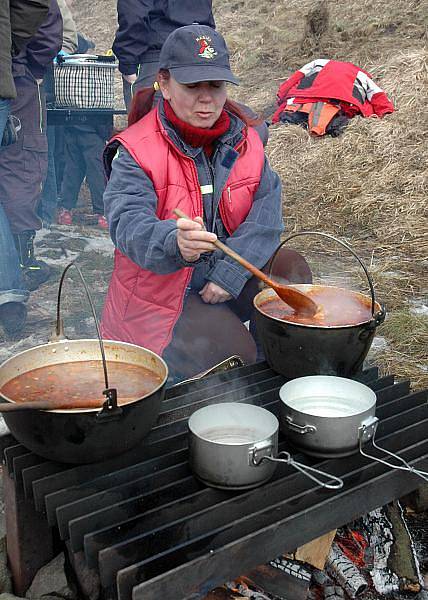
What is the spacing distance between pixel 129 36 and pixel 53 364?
430 cm

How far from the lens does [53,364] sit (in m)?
2.28

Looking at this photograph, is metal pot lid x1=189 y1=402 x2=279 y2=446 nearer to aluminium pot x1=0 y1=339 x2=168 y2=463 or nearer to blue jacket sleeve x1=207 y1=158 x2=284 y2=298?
aluminium pot x1=0 y1=339 x2=168 y2=463

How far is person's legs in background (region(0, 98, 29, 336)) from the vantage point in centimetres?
430

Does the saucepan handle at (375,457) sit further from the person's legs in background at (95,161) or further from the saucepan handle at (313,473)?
the person's legs in background at (95,161)

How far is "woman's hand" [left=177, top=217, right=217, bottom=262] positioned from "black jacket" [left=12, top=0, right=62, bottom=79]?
305cm

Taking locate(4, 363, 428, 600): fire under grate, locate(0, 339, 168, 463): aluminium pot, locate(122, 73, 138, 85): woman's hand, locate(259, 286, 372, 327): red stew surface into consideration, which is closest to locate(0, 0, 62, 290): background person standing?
locate(122, 73, 138, 85): woman's hand

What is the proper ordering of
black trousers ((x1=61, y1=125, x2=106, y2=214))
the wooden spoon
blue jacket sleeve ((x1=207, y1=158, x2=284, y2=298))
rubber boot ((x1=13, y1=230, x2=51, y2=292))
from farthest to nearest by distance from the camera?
1. black trousers ((x1=61, y1=125, x2=106, y2=214))
2. rubber boot ((x1=13, y1=230, x2=51, y2=292))
3. blue jacket sleeve ((x1=207, y1=158, x2=284, y2=298))
4. the wooden spoon

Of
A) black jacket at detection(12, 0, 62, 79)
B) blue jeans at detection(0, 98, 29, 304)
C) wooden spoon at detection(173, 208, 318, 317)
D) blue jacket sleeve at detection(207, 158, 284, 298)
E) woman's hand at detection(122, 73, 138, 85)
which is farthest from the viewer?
woman's hand at detection(122, 73, 138, 85)

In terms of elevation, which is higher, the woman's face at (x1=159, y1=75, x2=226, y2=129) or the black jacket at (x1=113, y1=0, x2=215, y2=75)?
the black jacket at (x1=113, y1=0, x2=215, y2=75)

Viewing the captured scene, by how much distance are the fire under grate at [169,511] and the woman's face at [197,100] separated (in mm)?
1403

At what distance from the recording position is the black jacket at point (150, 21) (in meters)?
5.35

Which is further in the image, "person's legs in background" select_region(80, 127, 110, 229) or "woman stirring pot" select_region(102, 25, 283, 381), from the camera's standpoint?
"person's legs in background" select_region(80, 127, 110, 229)

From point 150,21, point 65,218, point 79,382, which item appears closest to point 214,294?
point 79,382

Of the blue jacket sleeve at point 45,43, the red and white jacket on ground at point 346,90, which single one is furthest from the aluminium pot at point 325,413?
the red and white jacket on ground at point 346,90
